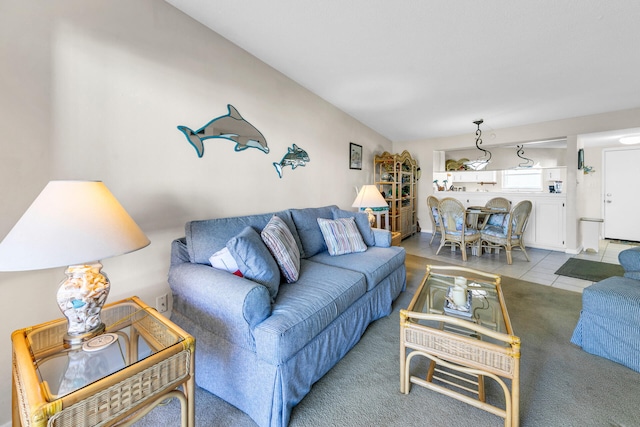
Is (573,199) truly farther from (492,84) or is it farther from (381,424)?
(381,424)

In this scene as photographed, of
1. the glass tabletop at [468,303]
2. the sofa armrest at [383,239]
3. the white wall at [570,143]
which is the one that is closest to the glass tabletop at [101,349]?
the glass tabletop at [468,303]

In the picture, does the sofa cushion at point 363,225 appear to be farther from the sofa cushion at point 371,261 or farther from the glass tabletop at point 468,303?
the glass tabletop at point 468,303

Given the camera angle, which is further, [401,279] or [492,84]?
[492,84]

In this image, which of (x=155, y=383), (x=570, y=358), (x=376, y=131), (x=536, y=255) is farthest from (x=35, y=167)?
(x=536, y=255)

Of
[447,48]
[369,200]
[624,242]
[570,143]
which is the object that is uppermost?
[447,48]

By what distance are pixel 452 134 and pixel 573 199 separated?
2272mm

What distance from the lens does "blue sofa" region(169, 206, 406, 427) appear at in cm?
125

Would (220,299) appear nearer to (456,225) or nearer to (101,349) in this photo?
(101,349)

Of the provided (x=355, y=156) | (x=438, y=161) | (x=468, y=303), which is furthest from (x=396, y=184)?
(x=468, y=303)

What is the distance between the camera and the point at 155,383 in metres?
0.93

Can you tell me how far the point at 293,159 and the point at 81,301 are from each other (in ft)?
7.30

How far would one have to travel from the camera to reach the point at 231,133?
7.29ft

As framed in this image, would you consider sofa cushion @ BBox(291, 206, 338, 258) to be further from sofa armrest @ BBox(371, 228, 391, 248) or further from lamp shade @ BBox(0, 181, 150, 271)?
lamp shade @ BBox(0, 181, 150, 271)

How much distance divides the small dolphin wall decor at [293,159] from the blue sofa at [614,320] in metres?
2.66
